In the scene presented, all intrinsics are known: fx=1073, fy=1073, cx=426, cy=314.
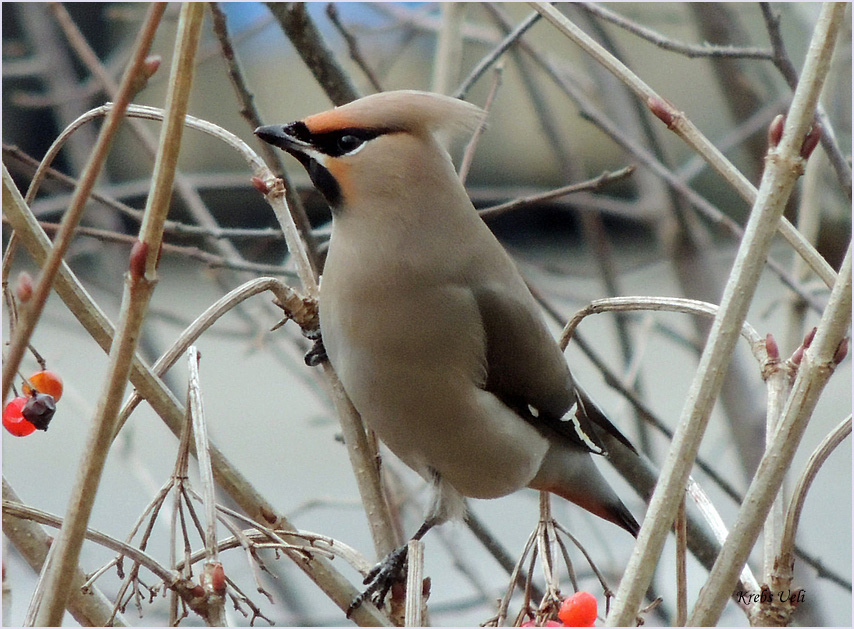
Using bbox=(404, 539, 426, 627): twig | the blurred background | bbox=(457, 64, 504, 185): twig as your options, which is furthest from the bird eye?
bbox=(404, 539, 426, 627): twig

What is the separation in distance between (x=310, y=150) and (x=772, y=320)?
5883mm

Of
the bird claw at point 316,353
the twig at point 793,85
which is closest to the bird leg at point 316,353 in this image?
the bird claw at point 316,353

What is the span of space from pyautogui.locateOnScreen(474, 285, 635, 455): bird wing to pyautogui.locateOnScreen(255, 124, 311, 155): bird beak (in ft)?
1.46

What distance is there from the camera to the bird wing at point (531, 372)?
6.61 feet

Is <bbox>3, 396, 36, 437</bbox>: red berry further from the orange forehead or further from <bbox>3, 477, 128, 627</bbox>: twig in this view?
the orange forehead

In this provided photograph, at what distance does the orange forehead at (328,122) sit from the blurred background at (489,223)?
349mm

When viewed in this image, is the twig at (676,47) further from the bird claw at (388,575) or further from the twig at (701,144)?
the bird claw at (388,575)

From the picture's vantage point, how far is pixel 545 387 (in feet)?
6.94

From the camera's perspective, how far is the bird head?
1678mm

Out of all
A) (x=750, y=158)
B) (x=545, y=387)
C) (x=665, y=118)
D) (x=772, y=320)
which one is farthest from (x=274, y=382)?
(x=665, y=118)

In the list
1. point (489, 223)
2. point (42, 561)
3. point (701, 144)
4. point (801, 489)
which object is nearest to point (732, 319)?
point (801, 489)

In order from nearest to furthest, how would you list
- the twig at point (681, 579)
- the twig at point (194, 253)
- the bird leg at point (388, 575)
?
the twig at point (681, 579)
the bird leg at point (388, 575)
the twig at point (194, 253)

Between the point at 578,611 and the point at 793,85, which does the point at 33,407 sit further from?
the point at 793,85

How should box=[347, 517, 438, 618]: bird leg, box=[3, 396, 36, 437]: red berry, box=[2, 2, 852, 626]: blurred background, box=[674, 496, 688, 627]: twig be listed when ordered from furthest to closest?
box=[2, 2, 852, 626]: blurred background, box=[347, 517, 438, 618]: bird leg, box=[3, 396, 36, 437]: red berry, box=[674, 496, 688, 627]: twig
